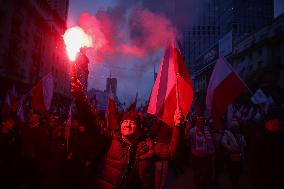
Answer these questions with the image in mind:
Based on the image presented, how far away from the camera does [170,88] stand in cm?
510

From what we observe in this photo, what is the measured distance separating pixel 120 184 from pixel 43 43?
34.7m

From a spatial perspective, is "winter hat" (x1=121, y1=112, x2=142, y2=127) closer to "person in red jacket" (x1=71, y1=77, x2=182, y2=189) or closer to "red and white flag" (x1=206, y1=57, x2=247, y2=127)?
"person in red jacket" (x1=71, y1=77, x2=182, y2=189)

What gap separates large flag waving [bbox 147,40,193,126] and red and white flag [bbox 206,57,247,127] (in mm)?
1549

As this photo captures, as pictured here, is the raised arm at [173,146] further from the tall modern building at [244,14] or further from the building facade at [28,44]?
the tall modern building at [244,14]

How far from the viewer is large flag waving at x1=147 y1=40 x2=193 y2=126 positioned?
4.83 meters

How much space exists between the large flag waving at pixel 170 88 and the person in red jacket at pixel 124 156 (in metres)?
1.19

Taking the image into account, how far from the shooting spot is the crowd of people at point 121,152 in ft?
11.9

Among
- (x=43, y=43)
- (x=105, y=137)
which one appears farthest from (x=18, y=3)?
(x=105, y=137)

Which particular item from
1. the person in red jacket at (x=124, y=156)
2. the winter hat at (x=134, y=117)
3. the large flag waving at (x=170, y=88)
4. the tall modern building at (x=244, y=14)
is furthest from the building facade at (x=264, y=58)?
the person in red jacket at (x=124, y=156)

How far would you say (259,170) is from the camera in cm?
426

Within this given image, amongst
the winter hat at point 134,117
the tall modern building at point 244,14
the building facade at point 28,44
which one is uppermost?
the tall modern building at point 244,14

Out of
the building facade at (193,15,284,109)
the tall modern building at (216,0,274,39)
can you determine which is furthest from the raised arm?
the tall modern building at (216,0,274,39)

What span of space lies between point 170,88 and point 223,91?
1.88m

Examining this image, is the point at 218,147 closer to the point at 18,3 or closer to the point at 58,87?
the point at 18,3
